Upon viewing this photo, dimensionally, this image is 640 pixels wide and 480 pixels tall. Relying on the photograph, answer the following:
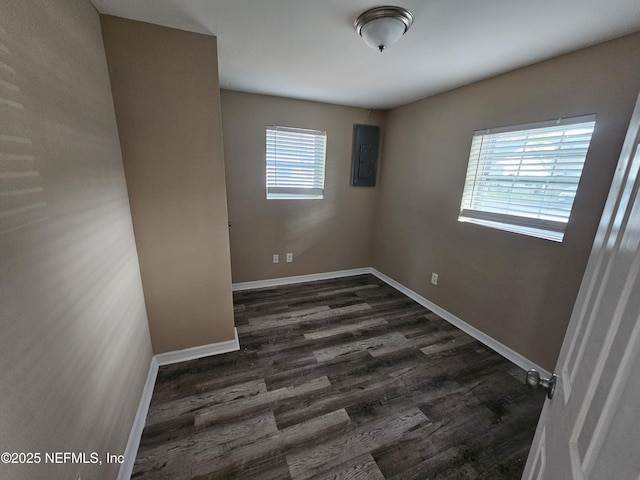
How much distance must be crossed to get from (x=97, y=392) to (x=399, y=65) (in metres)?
2.68

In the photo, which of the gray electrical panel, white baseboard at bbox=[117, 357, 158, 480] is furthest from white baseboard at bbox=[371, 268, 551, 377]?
white baseboard at bbox=[117, 357, 158, 480]

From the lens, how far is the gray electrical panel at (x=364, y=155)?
3377 millimetres

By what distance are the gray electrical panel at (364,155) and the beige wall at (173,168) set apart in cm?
206

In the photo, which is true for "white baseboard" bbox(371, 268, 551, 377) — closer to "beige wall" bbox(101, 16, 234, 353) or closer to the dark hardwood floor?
the dark hardwood floor

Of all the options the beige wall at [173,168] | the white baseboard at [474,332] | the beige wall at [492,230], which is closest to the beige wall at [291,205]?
the beige wall at [492,230]

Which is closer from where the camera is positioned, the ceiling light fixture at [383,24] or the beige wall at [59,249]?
the beige wall at [59,249]

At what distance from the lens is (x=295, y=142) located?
311 cm

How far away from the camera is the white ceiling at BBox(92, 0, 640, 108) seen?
4.24ft

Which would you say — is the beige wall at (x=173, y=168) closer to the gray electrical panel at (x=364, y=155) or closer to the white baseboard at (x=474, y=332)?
the gray electrical panel at (x=364, y=155)

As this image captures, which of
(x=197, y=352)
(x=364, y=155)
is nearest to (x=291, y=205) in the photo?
(x=364, y=155)

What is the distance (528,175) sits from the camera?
1981 millimetres

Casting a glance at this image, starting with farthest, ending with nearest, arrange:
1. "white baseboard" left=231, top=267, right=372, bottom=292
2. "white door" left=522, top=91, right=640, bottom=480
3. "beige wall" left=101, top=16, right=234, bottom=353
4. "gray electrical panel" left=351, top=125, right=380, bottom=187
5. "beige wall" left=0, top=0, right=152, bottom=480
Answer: "gray electrical panel" left=351, top=125, right=380, bottom=187 < "white baseboard" left=231, top=267, right=372, bottom=292 < "beige wall" left=101, top=16, right=234, bottom=353 < "beige wall" left=0, top=0, right=152, bottom=480 < "white door" left=522, top=91, right=640, bottom=480

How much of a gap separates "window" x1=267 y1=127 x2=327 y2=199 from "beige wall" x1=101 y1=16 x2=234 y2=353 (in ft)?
4.31

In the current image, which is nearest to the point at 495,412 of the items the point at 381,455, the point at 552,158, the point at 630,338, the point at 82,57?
the point at 381,455
